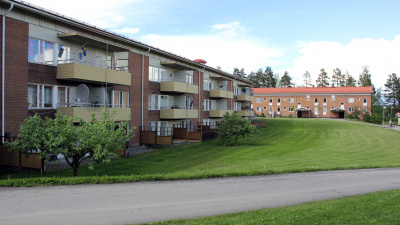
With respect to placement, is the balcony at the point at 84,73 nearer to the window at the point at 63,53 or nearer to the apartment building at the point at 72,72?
the apartment building at the point at 72,72

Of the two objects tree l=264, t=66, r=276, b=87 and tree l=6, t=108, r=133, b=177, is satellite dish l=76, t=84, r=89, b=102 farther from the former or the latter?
tree l=264, t=66, r=276, b=87

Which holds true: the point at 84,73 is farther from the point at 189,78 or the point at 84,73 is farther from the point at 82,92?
the point at 189,78

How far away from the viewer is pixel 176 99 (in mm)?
35281

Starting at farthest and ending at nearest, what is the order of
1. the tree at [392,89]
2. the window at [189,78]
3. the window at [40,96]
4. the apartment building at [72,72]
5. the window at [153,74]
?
1. the tree at [392,89]
2. the window at [189,78]
3. the window at [153,74]
4. the window at [40,96]
5. the apartment building at [72,72]

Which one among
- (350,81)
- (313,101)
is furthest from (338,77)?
(313,101)

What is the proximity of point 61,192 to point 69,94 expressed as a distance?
12.4m

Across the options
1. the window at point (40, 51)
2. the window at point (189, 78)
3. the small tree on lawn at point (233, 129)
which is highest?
the window at point (189, 78)

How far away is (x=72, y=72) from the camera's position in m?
19.5

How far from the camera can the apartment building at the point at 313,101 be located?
278ft

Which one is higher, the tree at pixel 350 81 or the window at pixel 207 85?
the tree at pixel 350 81

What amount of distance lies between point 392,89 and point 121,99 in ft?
384

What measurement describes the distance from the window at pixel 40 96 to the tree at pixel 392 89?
121510mm

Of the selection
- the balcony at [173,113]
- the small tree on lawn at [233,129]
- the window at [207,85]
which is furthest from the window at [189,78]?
the small tree on lawn at [233,129]

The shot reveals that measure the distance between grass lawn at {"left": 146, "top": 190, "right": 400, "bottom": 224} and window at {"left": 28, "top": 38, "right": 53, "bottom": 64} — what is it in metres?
15.6
